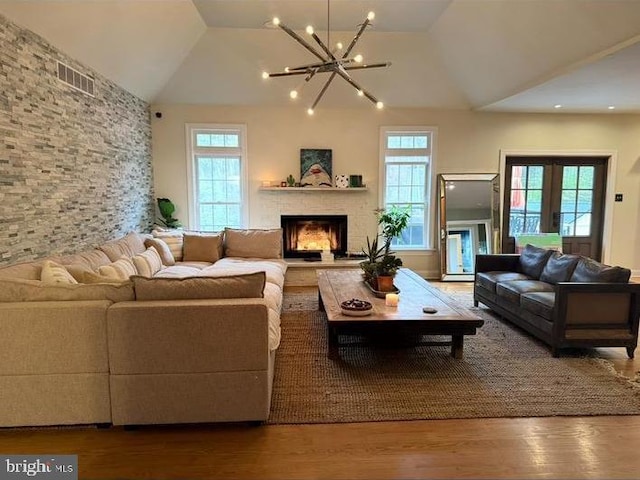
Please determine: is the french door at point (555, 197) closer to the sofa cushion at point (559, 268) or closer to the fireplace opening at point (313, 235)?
the sofa cushion at point (559, 268)

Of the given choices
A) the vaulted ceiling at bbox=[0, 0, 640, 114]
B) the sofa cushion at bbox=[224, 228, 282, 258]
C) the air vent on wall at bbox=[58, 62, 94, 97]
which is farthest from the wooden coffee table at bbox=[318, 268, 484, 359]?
the air vent on wall at bbox=[58, 62, 94, 97]

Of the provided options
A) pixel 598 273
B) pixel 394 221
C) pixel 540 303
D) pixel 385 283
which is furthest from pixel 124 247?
pixel 598 273

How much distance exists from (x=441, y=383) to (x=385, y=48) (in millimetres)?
4489

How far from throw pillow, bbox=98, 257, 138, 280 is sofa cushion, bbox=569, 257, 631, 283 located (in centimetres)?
411

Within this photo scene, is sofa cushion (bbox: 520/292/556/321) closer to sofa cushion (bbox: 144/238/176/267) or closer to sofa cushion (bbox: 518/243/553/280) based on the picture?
sofa cushion (bbox: 518/243/553/280)

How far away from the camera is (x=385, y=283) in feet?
12.6

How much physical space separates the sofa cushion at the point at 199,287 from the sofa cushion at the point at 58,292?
9 centimetres

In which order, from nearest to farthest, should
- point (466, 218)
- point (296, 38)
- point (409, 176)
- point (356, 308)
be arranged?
point (296, 38), point (356, 308), point (466, 218), point (409, 176)

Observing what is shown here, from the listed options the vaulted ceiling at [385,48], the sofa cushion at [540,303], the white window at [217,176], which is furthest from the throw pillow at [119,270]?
the sofa cushion at [540,303]

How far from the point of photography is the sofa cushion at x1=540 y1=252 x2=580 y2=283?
402 centimetres

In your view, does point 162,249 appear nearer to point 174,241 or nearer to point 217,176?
point 174,241

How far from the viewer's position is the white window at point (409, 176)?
258 inches

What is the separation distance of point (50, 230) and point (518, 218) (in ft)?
21.4

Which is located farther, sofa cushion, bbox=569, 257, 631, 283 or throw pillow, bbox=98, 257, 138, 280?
sofa cushion, bbox=569, 257, 631, 283
